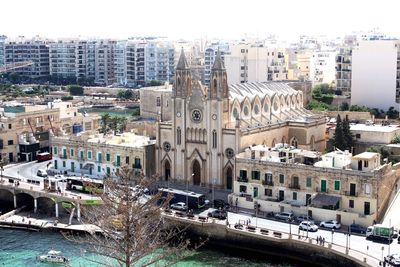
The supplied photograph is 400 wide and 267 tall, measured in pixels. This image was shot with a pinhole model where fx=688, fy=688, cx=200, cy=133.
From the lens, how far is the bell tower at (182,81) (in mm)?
64375

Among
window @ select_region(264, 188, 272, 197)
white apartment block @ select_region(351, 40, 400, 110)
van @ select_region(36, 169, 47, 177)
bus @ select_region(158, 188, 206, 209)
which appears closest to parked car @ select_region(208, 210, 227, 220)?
bus @ select_region(158, 188, 206, 209)

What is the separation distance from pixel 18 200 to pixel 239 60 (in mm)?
67083

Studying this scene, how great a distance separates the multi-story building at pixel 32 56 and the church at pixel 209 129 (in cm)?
12611

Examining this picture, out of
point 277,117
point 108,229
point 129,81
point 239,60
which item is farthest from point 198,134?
point 129,81

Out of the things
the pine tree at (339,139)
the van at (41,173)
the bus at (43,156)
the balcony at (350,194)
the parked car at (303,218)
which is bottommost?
the parked car at (303,218)

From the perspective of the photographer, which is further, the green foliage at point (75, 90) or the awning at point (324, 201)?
the green foliage at point (75, 90)

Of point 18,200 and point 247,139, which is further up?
point 247,139

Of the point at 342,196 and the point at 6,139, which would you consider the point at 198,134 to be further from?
the point at 6,139

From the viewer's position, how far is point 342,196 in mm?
53719

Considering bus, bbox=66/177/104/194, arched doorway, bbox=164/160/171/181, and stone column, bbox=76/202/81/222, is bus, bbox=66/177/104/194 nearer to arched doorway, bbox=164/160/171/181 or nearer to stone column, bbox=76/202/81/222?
stone column, bbox=76/202/81/222

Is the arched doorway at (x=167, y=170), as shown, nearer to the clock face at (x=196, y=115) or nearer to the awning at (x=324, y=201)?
the clock face at (x=196, y=115)

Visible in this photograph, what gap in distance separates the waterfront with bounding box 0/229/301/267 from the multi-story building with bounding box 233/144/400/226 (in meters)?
6.51

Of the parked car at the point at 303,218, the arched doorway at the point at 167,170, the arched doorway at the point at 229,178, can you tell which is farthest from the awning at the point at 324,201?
the arched doorway at the point at 167,170

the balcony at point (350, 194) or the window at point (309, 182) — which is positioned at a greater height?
the window at point (309, 182)
